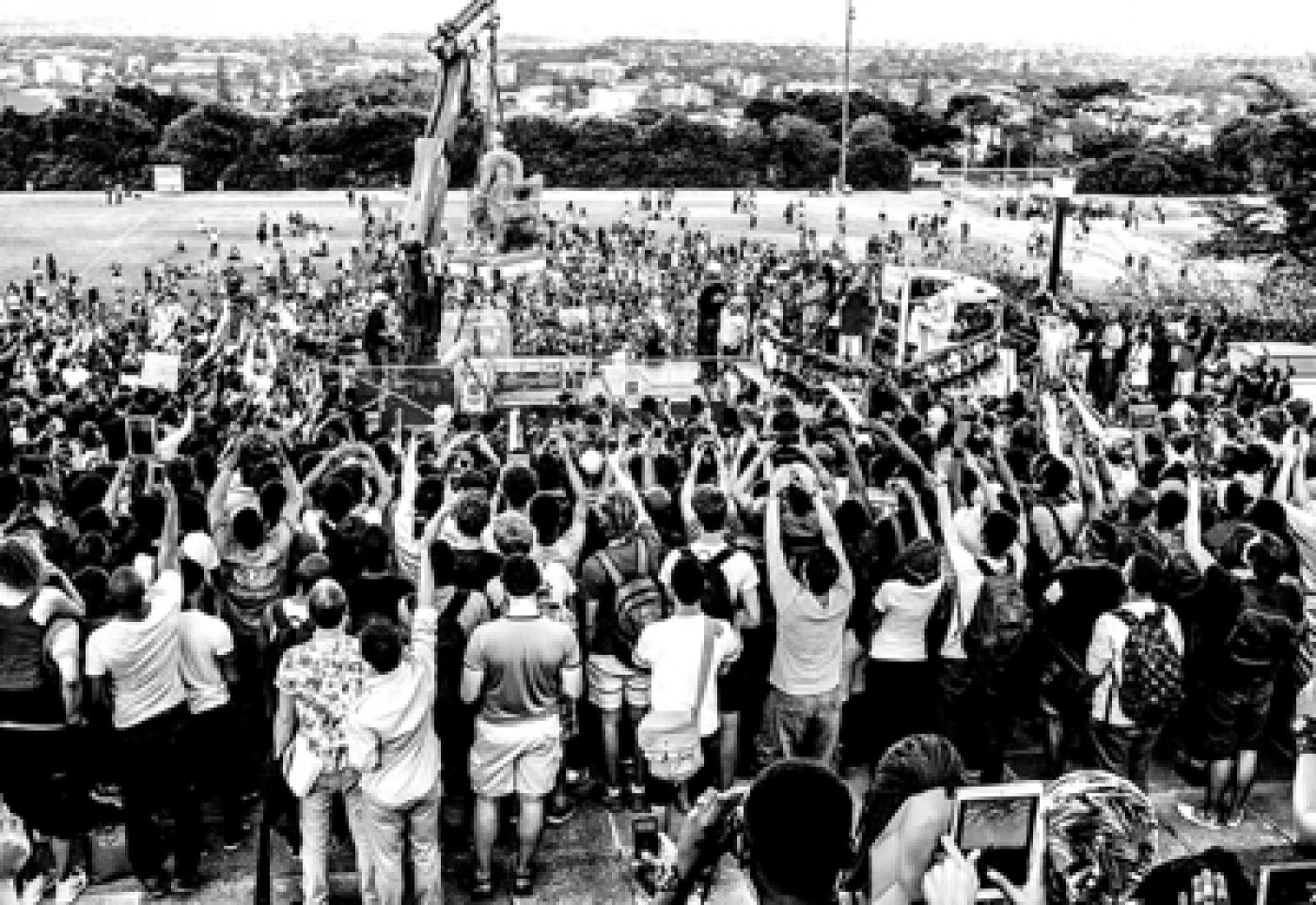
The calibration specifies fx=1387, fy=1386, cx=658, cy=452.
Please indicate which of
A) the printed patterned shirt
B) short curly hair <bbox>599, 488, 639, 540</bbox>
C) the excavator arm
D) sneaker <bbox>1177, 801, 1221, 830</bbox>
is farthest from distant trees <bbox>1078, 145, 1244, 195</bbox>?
the printed patterned shirt

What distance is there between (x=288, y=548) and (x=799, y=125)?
66.8 m

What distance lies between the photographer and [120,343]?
71.6ft

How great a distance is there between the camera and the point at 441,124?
21.5 meters

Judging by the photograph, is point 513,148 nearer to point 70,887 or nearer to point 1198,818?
point 1198,818

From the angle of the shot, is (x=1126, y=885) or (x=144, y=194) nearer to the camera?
(x=1126, y=885)

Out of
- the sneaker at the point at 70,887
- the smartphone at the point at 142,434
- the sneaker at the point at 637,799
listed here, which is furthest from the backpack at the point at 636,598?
the smartphone at the point at 142,434

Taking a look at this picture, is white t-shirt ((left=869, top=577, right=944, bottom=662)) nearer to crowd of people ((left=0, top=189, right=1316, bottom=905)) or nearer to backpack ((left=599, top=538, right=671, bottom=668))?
crowd of people ((left=0, top=189, right=1316, bottom=905))

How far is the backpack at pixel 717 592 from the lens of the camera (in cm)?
602

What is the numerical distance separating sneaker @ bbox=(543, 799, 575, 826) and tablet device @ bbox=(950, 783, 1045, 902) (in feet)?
9.21

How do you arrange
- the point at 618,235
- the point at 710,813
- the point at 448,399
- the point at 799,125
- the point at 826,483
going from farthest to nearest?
the point at 799,125
the point at 618,235
the point at 448,399
the point at 826,483
the point at 710,813

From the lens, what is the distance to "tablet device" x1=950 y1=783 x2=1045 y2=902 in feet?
12.6

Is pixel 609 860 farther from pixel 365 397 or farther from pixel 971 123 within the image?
pixel 971 123

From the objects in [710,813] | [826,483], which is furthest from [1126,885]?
[826,483]

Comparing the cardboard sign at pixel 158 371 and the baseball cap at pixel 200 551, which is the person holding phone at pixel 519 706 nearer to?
the baseball cap at pixel 200 551
